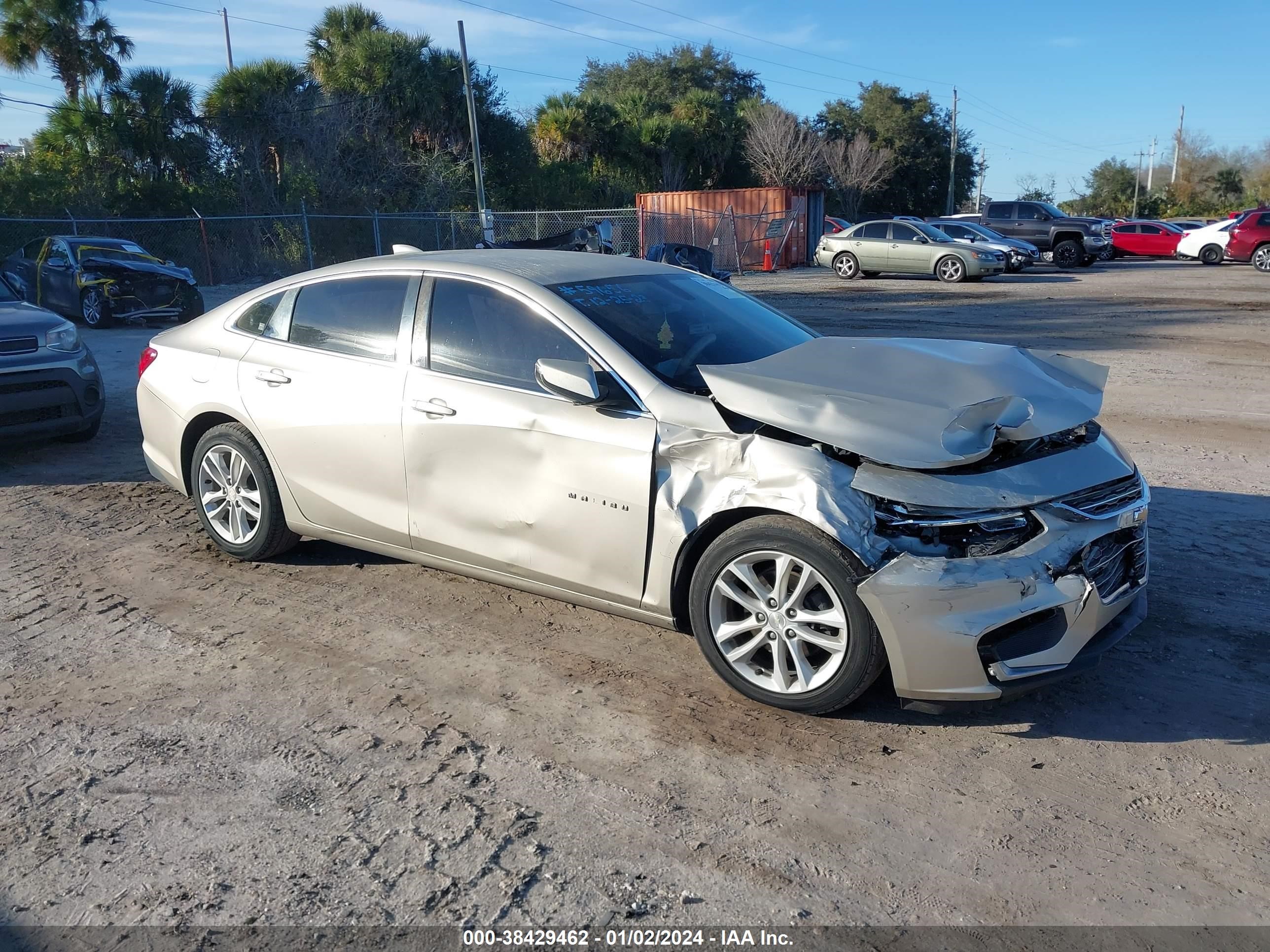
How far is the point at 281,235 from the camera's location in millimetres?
A: 25625

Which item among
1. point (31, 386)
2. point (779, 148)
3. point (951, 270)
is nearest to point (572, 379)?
point (31, 386)

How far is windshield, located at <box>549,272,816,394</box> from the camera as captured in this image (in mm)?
4289

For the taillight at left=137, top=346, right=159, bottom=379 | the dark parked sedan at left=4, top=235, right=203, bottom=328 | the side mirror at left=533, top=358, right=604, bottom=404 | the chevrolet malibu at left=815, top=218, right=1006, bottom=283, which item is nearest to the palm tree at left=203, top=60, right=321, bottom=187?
the dark parked sedan at left=4, top=235, right=203, bottom=328

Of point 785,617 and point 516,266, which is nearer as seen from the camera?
point 785,617

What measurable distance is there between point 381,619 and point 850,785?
7.89 ft

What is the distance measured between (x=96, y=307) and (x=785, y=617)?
51.0 ft

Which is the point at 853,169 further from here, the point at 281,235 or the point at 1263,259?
the point at 281,235

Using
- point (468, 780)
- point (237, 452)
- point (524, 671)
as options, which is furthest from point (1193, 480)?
point (237, 452)

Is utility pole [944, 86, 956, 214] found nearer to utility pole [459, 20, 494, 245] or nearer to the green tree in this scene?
the green tree

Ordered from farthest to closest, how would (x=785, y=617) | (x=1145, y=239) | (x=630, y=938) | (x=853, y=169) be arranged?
(x=853, y=169) → (x=1145, y=239) → (x=785, y=617) → (x=630, y=938)

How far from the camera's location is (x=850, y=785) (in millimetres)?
3373

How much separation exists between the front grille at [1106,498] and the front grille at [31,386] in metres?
7.14

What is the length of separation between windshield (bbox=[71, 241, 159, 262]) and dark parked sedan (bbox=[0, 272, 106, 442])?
8.86 metres

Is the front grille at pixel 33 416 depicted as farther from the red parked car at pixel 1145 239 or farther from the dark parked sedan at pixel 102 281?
the red parked car at pixel 1145 239
